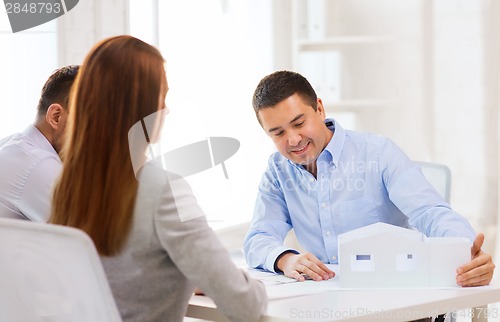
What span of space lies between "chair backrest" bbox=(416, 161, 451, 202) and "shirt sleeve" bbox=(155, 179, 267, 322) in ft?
4.11

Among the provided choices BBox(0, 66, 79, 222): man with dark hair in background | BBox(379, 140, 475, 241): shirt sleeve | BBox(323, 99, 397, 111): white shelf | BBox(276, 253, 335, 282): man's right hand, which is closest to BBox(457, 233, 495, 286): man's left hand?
BBox(379, 140, 475, 241): shirt sleeve

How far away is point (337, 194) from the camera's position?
7.14 feet

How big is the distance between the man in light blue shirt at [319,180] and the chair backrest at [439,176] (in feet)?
0.85

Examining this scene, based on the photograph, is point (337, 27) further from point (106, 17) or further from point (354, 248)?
point (354, 248)

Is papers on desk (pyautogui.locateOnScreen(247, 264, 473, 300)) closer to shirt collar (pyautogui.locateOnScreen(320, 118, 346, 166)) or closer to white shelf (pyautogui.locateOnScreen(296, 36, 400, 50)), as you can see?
shirt collar (pyautogui.locateOnScreen(320, 118, 346, 166))

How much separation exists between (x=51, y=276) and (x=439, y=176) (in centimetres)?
156

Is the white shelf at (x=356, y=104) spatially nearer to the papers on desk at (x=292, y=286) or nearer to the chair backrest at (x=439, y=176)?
the chair backrest at (x=439, y=176)

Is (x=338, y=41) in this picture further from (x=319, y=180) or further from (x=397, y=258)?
(x=397, y=258)

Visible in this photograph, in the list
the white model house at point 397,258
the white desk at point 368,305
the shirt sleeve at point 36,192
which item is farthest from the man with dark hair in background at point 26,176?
the white model house at point 397,258

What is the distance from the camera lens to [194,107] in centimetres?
341

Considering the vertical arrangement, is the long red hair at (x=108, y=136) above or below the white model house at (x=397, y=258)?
above

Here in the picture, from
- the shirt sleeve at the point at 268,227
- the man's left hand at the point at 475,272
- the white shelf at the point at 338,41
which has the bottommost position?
the shirt sleeve at the point at 268,227

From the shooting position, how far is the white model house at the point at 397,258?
63.9 inches

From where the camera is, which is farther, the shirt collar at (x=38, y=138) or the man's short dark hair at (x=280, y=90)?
the man's short dark hair at (x=280, y=90)
